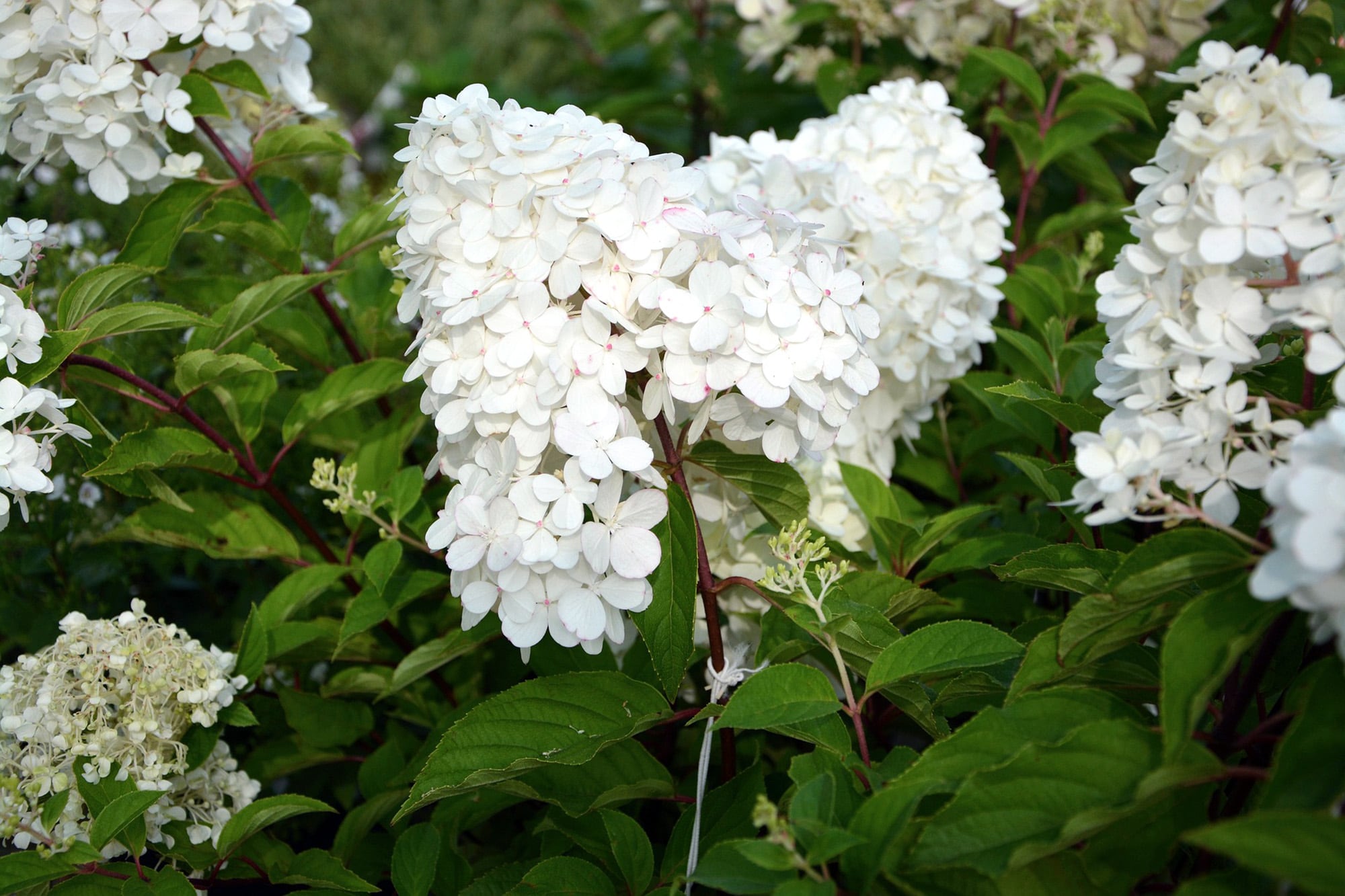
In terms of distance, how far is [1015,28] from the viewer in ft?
6.78

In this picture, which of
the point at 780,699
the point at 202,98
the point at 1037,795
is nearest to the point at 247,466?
the point at 202,98

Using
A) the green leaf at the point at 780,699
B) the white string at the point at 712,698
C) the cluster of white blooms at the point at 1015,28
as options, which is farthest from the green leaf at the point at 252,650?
the cluster of white blooms at the point at 1015,28

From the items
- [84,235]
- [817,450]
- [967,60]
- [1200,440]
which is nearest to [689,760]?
[817,450]

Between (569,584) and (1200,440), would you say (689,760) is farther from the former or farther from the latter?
(1200,440)

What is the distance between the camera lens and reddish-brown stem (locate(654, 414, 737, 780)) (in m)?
1.10

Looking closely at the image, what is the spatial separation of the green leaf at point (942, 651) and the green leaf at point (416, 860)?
0.52 m

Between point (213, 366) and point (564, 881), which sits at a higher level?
point (213, 366)

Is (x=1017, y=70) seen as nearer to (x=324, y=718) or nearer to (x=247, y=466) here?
(x=247, y=466)

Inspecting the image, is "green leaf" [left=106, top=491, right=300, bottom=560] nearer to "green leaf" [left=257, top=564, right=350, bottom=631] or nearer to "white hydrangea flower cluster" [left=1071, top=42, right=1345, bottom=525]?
"green leaf" [left=257, top=564, right=350, bottom=631]

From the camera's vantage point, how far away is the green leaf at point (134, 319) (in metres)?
1.22

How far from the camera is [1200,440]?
2.83 feet

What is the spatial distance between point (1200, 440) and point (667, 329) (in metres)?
0.48

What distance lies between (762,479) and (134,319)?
0.77 metres

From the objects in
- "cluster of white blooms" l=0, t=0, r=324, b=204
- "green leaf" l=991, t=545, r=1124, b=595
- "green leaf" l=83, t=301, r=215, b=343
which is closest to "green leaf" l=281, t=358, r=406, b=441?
"green leaf" l=83, t=301, r=215, b=343
